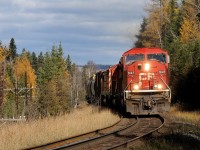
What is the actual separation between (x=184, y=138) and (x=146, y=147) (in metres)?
1.70

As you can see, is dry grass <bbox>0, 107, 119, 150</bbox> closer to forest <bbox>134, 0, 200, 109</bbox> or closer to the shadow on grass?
the shadow on grass

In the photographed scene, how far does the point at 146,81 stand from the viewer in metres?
22.4

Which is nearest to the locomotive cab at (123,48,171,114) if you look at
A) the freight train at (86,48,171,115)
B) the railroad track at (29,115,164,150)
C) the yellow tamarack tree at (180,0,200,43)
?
the freight train at (86,48,171,115)

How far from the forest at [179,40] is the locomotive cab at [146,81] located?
6649 millimetres

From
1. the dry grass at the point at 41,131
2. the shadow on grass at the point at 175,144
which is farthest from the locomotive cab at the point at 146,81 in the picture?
the shadow on grass at the point at 175,144

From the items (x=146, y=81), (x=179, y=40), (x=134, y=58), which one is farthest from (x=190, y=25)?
(x=146, y=81)

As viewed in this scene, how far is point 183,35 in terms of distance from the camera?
6081 cm

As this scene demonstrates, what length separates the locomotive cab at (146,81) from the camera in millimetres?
21828

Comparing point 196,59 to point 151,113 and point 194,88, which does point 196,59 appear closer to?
point 194,88

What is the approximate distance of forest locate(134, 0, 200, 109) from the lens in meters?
30.2

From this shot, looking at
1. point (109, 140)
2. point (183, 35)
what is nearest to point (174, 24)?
point (183, 35)

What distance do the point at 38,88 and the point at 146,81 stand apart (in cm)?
3935

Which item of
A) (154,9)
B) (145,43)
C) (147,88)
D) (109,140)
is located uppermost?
(154,9)

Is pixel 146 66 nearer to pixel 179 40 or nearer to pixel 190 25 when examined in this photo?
pixel 179 40
